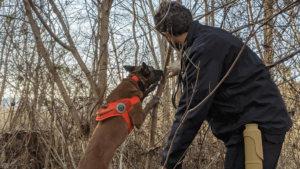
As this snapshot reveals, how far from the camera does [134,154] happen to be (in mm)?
2980

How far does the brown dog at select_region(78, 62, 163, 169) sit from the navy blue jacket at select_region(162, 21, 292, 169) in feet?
3.94

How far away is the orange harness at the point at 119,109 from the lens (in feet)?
8.48

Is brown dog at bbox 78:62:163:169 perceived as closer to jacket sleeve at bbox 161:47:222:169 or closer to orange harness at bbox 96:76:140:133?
orange harness at bbox 96:76:140:133

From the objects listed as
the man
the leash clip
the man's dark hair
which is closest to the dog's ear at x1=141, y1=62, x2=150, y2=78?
the leash clip

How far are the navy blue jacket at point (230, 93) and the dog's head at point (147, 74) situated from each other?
1.68m

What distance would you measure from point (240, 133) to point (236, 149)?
0.12 meters

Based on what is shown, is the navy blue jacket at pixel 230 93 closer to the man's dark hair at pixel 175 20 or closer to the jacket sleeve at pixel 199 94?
the jacket sleeve at pixel 199 94

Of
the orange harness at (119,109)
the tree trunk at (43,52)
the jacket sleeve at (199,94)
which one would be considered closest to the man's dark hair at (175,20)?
the jacket sleeve at (199,94)

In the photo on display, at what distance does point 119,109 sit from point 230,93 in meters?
1.63

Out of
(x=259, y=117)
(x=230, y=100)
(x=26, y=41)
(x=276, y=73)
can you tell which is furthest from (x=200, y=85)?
(x=26, y=41)

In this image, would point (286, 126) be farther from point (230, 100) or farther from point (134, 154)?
point (134, 154)

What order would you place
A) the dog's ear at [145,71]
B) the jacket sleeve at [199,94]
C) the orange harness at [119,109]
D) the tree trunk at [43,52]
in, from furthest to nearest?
the dog's ear at [145,71] < the orange harness at [119,109] < the tree trunk at [43,52] < the jacket sleeve at [199,94]

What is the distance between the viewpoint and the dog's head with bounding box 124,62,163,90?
3174mm

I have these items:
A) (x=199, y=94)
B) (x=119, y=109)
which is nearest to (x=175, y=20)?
(x=199, y=94)
